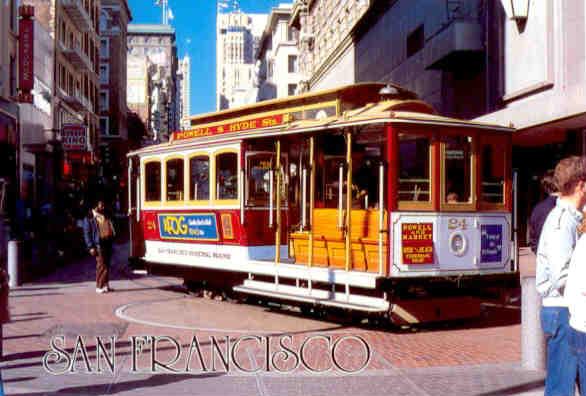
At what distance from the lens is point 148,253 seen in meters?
16.8

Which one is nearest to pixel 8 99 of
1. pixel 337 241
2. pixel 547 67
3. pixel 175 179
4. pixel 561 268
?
pixel 175 179

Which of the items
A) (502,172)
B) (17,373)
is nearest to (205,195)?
(502,172)

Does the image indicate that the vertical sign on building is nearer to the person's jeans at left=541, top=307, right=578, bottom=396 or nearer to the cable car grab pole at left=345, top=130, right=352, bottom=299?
the cable car grab pole at left=345, top=130, right=352, bottom=299

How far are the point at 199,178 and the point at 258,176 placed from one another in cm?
155

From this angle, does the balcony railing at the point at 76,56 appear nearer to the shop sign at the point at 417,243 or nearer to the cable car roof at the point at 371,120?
the cable car roof at the point at 371,120

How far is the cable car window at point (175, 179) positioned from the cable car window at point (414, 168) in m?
5.27

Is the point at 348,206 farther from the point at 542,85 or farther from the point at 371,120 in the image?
the point at 542,85

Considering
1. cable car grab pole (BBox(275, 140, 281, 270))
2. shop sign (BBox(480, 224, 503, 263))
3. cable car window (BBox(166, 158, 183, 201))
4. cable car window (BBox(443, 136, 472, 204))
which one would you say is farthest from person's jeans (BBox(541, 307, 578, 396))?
cable car window (BBox(166, 158, 183, 201))

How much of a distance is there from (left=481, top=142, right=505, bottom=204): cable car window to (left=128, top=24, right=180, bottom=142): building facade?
92912 millimetres

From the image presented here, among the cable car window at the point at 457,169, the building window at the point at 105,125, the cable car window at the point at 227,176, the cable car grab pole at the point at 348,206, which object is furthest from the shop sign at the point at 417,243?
the building window at the point at 105,125

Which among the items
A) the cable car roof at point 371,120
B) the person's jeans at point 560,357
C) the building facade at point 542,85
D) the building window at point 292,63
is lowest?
the person's jeans at point 560,357

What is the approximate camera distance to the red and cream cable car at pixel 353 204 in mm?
11445

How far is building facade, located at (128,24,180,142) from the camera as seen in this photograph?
10294 centimetres

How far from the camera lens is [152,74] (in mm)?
121062
